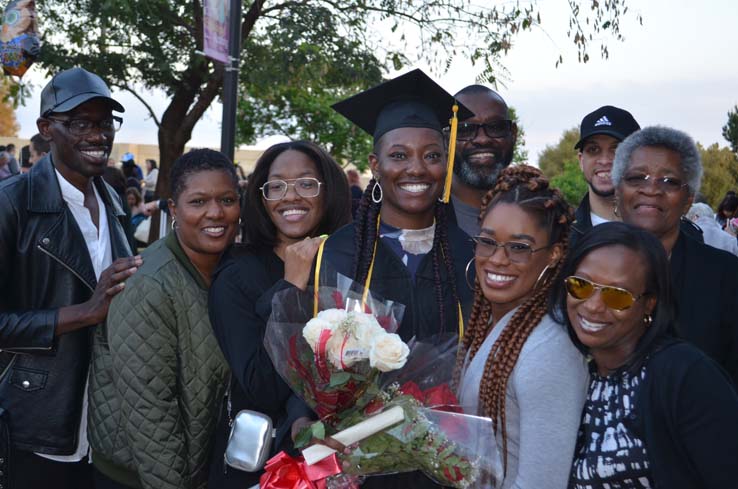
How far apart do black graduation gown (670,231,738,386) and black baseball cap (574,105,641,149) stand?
1.06 metres

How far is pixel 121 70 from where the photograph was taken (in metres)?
10.1

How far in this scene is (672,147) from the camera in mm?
3078

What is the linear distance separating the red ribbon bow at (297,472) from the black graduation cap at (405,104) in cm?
142

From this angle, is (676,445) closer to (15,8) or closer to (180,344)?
(180,344)

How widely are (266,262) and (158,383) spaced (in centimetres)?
66

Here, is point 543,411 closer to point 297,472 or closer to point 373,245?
point 297,472

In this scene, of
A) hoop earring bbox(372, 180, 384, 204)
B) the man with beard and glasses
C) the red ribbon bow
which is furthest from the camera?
the man with beard and glasses

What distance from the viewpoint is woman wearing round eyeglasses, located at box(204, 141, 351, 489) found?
8.81 ft

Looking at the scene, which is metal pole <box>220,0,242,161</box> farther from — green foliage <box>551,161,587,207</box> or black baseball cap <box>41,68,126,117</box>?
green foliage <box>551,161,587,207</box>

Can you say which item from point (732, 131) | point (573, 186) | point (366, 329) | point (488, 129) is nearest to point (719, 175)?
point (732, 131)

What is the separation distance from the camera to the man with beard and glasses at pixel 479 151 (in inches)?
171

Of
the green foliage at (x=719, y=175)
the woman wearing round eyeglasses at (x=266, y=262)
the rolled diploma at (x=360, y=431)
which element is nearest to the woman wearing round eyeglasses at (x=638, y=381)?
the rolled diploma at (x=360, y=431)

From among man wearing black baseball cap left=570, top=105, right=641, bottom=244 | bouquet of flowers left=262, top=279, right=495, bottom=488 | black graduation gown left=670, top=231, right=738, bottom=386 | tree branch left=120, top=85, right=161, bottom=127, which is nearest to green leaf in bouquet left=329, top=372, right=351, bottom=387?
bouquet of flowers left=262, top=279, right=495, bottom=488

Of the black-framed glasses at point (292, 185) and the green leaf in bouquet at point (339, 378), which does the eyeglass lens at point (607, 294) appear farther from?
the black-framed glasses at point (292, 185)
